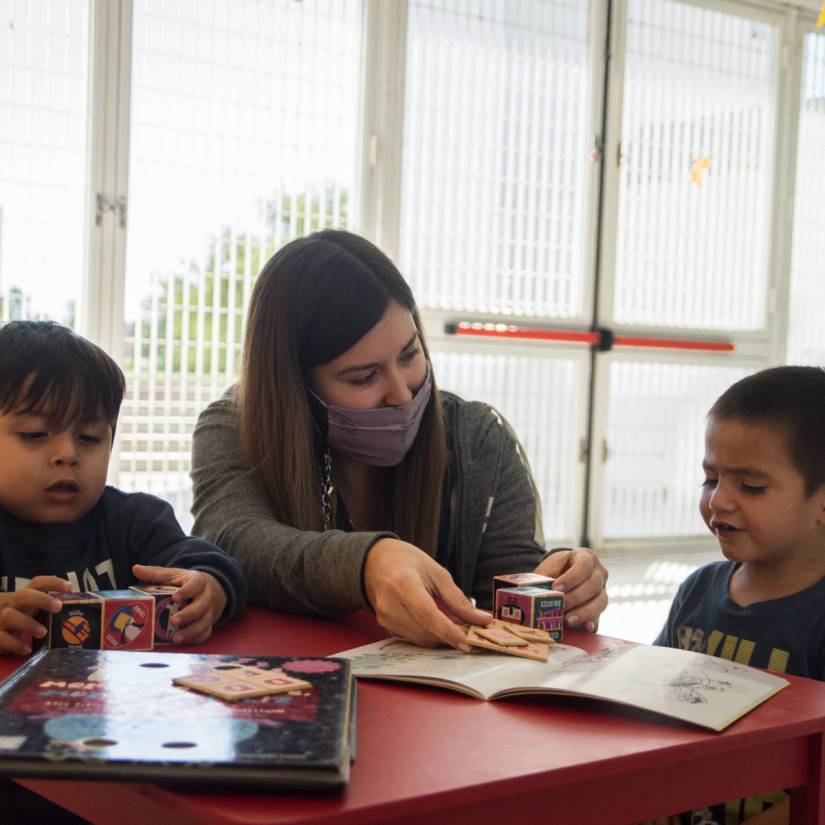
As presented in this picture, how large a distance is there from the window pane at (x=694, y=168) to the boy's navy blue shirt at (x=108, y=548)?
2807mm

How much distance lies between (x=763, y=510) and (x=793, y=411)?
0.14 metres

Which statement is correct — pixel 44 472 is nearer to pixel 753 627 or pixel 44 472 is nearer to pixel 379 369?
pixel 379 369

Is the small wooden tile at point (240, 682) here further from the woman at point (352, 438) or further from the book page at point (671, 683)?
the woman at point (352, 438)

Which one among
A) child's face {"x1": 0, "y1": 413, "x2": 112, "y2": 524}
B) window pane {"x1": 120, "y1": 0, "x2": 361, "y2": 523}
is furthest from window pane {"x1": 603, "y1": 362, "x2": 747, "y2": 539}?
child's face {"x1": 0, "y1": 413, "x2": 112, "y2": 524}

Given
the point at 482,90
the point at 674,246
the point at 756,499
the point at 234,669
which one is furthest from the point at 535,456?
the point at 234,669

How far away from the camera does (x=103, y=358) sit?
137 cm

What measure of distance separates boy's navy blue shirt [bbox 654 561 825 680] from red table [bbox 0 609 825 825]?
1.20ft

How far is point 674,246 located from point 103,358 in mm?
2997

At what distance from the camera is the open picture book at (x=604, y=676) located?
2.69ft

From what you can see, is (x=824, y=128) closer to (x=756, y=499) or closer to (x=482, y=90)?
(x=482, y=90)

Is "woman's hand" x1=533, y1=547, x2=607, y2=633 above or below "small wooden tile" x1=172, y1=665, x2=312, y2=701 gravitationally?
below

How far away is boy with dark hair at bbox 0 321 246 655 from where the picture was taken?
1238 mm

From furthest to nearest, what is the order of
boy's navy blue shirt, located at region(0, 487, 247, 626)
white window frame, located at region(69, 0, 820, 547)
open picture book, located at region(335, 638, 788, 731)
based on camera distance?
white window frame, located at region(69, 0, 820, 547) < boy's navy blue shirt, located at region(0, 487, 247, 626) < open picture book, located at region(335, 638, 788, 731)

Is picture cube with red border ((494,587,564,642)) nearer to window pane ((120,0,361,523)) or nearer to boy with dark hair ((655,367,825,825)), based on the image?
boy with dark hair ((655,367,825,825))
